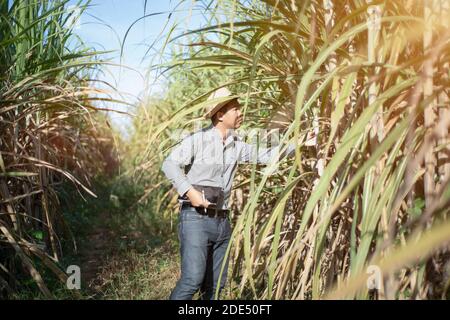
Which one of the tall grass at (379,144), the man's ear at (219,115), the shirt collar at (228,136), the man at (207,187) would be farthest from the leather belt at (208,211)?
the tall grass at (379,144)

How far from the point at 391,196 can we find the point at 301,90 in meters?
0.32

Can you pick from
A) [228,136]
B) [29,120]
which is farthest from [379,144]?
[29,120]

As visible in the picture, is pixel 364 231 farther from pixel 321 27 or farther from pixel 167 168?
pixel 167 168

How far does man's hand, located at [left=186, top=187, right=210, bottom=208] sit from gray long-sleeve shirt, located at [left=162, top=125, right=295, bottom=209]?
7 centimetres

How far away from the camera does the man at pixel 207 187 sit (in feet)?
7.88

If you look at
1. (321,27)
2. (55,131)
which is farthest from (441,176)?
(55,131)

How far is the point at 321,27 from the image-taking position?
167cm

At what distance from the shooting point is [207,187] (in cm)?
249

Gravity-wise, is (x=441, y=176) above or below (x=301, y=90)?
below

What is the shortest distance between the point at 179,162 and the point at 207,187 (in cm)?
17

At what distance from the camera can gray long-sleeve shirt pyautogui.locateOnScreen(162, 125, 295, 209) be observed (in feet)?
8.18

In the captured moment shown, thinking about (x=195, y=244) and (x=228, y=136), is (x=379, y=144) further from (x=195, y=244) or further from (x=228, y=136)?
(x=228, y=136)

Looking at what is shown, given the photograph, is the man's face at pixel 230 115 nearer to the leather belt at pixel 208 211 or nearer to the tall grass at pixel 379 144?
the leather belt at pixel 208 211
